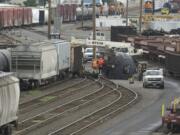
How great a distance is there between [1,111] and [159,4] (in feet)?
576

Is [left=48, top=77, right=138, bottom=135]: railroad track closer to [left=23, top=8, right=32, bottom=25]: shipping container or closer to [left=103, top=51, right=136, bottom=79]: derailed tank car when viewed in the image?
[left=103, top=51, right=136, bottom=79]: derailed tank car

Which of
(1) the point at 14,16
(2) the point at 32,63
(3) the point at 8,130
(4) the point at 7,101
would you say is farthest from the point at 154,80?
(1) the point at 14,16

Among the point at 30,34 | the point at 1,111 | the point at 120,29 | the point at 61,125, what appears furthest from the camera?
the point at 30,34

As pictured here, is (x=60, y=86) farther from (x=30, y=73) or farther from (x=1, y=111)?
(x=1, y=111)

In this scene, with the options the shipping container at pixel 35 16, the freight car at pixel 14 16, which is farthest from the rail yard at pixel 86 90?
the shipping container at pixel 35 16

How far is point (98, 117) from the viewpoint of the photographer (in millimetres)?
32844

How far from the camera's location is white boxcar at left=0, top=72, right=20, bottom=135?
2345cm

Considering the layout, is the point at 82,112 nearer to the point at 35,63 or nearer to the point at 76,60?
the point at 35,63

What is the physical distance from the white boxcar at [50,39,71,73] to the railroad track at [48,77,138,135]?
24.7 feet

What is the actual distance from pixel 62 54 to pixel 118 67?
8324 millimetres

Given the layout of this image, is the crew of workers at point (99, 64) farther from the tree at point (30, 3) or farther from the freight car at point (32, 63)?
the tree at point (30, 3)

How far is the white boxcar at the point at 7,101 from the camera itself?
76.9 ft

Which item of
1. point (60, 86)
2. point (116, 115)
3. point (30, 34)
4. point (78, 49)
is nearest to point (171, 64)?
point (78, 49)

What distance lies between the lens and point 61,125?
1176 inches
